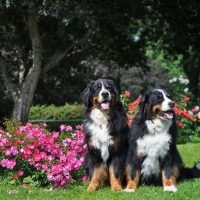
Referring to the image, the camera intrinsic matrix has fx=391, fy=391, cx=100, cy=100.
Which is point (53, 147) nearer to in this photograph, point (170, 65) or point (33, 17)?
point (33, 17)

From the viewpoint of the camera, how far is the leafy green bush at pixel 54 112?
91.1 ft

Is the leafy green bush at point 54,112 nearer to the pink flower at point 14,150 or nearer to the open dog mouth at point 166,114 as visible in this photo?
the pink flower at point 14,150

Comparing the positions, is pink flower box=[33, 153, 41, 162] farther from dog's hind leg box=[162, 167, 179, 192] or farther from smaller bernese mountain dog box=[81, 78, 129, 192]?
dog's hind leg box=[162, 167, 179, 192]

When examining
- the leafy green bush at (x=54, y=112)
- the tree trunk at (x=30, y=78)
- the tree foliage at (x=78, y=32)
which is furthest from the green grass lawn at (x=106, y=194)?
the leafy green bush at (x=54, y=112)

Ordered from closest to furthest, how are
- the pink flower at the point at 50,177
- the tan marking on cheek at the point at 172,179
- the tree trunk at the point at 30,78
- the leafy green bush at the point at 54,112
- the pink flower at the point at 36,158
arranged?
the tan marking on cheek at the point at 172,179
the pink flower at the point at 50,177
the pink flower at the point at 36,158
the tree trunk at the point at 30,78
the leafy green bush at the point at 54,112

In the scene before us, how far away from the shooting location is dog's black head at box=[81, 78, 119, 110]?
593cm

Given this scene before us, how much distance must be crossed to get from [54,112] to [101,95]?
2272cm

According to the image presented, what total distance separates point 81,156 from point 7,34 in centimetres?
944

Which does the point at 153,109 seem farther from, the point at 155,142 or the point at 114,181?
the point at 114,181

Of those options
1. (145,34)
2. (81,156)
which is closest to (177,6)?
(145,34)

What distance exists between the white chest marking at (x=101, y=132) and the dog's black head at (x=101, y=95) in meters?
0.14

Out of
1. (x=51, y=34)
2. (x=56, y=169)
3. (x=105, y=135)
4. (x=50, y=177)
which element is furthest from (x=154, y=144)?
(x=51, y=34)

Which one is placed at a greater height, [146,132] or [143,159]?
[146,132]

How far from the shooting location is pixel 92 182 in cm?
616
